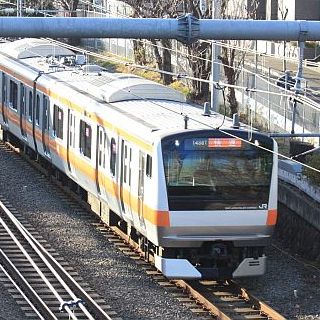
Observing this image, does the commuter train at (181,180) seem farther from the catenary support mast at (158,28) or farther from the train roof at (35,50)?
the train roof at (35,50)

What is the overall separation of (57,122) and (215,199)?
7351mm

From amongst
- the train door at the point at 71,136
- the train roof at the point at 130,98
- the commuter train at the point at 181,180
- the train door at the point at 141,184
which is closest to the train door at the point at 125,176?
the commuter train at the point at 181,180

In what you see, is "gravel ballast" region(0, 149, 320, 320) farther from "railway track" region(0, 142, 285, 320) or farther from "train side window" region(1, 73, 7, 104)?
"train side window" region(1, 73, 7, 104)

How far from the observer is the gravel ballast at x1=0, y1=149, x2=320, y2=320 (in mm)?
15070

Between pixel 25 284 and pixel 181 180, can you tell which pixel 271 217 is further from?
pixel 25 284

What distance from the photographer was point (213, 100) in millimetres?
23766

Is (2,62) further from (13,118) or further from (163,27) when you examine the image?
(163,27)

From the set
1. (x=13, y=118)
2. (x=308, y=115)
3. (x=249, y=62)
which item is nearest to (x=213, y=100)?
(x=308, y=115)

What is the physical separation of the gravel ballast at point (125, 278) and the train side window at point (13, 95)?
5.02 metres

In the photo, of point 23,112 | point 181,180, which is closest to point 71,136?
point 23,112

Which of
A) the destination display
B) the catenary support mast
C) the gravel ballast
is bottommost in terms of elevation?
the gravel ballast

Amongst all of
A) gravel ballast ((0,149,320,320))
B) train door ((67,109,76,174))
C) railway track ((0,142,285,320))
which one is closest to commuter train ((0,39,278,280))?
railway track ((0,142,285,320))

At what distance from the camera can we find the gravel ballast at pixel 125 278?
15070mm

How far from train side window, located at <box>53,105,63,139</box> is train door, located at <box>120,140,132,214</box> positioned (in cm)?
465
